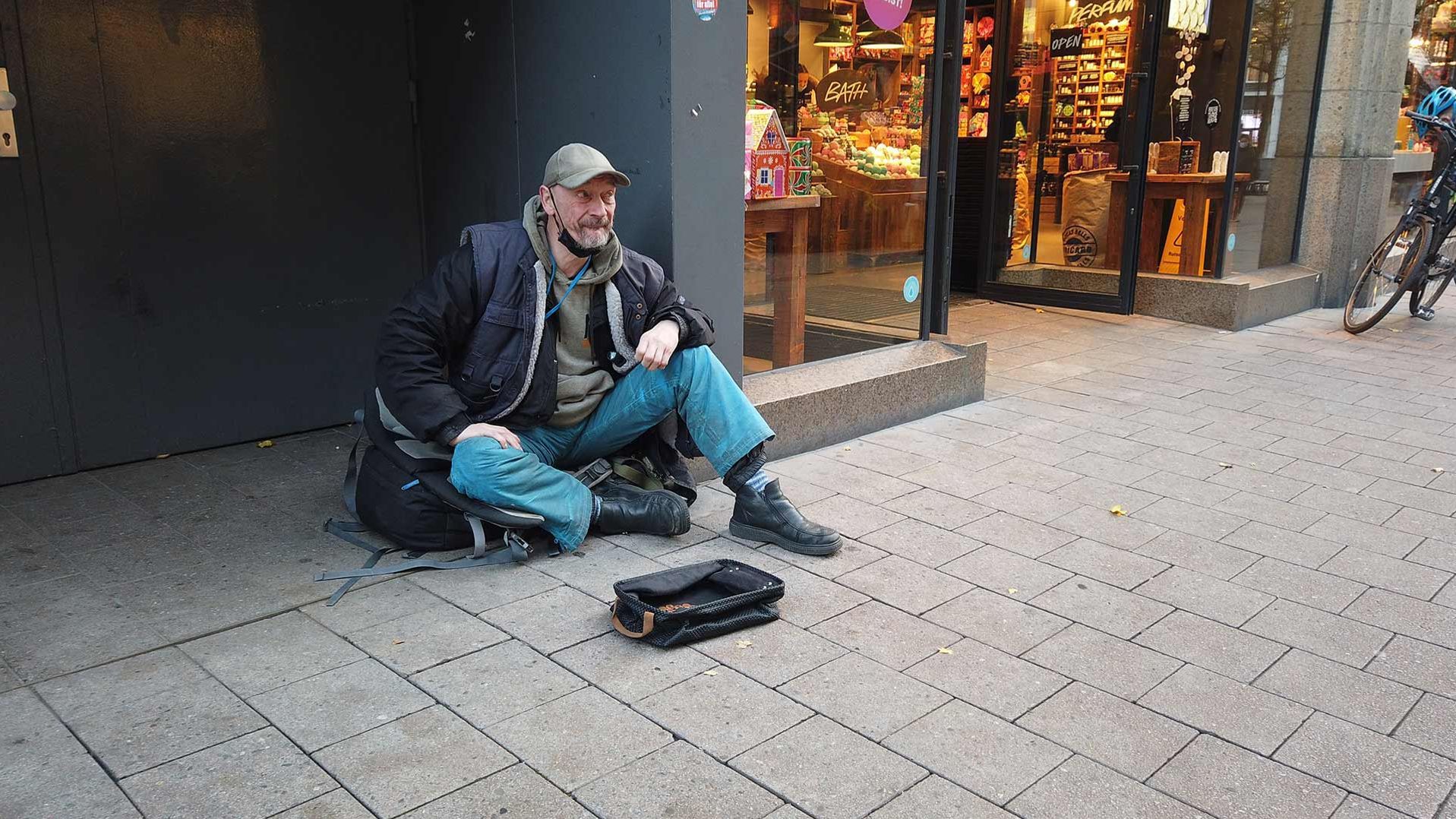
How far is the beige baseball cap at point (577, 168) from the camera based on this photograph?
3.60 m

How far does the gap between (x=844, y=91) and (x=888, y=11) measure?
0.52 m

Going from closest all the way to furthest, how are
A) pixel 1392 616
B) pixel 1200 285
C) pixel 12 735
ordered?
pixel 12 735
pixel 1392 616
pixel 1200 285

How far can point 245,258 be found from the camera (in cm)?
481

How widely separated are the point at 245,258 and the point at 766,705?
326cm

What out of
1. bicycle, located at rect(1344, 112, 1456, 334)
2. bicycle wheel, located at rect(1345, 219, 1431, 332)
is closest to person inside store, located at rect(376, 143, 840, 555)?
bicycle wheel, located at rect(1345, 219, 1431, 332)

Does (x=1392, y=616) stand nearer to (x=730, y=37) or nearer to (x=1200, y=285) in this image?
(x=730, y=37)

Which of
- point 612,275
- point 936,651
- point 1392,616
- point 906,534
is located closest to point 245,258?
point 612,275

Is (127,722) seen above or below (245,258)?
below

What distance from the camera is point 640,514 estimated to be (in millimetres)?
3947

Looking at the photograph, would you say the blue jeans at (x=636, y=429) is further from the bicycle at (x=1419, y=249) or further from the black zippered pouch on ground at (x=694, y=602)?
the bicycle at (x=1419, y=249)

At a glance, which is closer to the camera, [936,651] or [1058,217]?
[936,651]

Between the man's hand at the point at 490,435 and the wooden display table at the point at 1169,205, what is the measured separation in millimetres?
6534

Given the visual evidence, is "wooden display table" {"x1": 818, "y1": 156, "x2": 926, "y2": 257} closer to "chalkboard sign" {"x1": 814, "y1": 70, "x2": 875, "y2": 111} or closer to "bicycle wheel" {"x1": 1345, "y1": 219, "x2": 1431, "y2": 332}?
"chalkboard sign" {"x1": 814, "y1": 70, "x2": 875, "y2": 111}

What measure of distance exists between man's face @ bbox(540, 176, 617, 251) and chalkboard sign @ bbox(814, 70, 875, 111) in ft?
6.77
